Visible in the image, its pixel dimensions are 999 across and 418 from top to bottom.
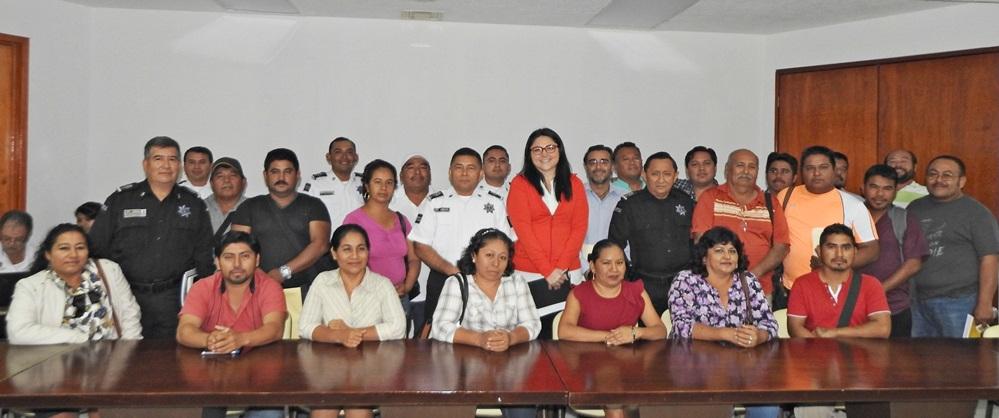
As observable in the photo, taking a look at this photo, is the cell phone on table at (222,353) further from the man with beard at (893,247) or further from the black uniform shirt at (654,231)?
the man with beard at (893,247)

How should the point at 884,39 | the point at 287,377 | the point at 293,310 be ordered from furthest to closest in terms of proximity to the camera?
the point at 884,39 → the point at 293,310 → the point at 287,377

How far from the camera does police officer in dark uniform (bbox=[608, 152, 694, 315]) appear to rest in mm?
4391

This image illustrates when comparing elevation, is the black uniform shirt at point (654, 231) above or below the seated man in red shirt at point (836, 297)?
above

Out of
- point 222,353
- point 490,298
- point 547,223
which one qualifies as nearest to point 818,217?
point 547,223

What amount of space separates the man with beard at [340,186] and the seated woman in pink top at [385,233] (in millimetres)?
1171

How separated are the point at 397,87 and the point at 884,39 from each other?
4.13 m

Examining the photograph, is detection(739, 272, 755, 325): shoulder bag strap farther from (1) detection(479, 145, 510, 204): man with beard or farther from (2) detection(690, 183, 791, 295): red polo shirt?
(1) detection(479, 145, 510, 204): man with beard

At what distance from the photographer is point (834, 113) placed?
6.90 metres

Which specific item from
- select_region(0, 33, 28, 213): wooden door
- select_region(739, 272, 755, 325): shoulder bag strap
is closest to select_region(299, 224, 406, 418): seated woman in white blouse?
select_region(739, 272, 755, 325): shoulder bag strap

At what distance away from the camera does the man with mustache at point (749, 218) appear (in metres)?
4.37

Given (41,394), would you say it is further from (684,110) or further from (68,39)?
(684,110)

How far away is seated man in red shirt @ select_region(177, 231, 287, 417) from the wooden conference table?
0.61 feet

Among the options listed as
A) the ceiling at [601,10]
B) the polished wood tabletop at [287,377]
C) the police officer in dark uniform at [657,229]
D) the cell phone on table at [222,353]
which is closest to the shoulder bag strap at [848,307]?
the police officer in dark uniform at [657,229]

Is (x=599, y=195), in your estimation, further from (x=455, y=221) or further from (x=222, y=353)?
(x=222, y=353)
